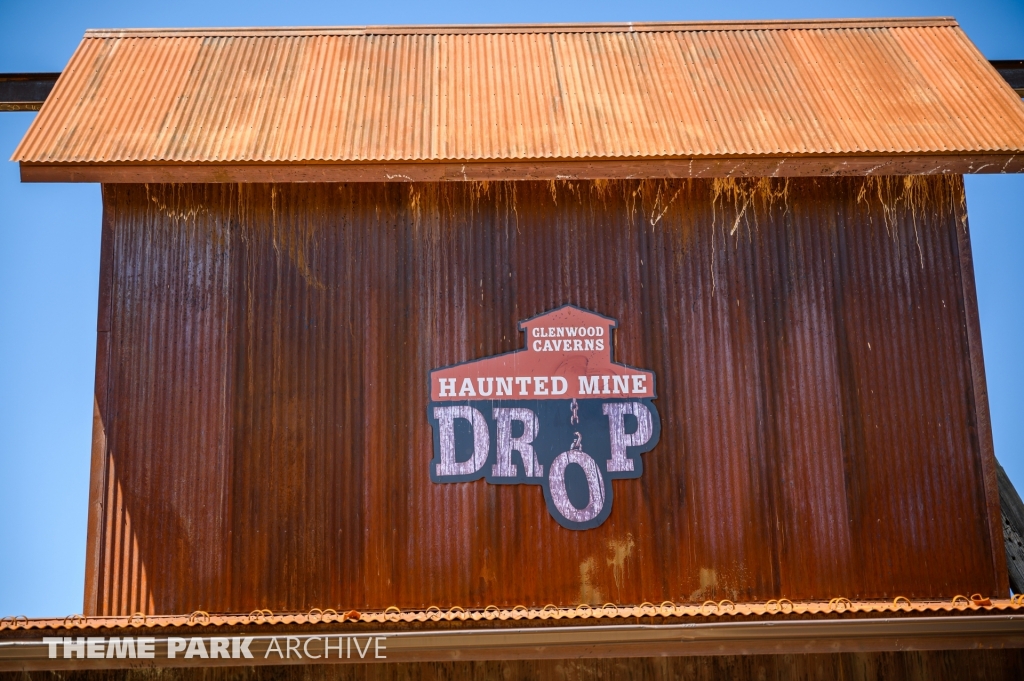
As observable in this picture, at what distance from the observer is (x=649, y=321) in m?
10.9

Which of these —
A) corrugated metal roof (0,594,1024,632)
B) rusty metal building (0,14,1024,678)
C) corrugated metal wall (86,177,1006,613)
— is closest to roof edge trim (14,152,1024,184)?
rusty metal building (0,14,1024,678)

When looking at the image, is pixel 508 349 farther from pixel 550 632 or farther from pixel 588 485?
pixel 550 632

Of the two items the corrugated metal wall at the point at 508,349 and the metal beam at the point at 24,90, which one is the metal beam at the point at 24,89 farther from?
the corrugated metal wall at the point at 508,349

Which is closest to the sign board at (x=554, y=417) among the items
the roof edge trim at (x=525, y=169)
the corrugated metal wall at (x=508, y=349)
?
the corrugated metal wall at (x=508, y=349)

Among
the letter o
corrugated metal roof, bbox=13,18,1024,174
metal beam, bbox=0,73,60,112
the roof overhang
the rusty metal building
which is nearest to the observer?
the roof overhang

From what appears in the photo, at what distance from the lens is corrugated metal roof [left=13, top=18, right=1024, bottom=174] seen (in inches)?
416

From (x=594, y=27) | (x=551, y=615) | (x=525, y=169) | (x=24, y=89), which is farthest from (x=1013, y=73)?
(x=24, y=89)

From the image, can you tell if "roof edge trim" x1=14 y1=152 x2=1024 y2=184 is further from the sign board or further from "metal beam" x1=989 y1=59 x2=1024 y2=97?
"metal beam" x1=989 y1=59 x2=1024 y2=97

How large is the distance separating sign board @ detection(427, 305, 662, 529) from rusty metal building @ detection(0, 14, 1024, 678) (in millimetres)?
161

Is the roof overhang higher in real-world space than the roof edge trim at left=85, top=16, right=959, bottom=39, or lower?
lower

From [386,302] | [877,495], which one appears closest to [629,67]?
[386,302]

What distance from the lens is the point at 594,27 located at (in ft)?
43.9

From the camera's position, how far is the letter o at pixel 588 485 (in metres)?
10.4

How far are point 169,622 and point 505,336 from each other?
4.45 m
